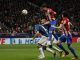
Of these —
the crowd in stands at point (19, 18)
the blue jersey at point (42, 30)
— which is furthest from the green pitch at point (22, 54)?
the crowd in stands at point (19, 18)

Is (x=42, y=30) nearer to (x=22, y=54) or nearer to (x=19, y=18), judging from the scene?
(x=22, y=54)

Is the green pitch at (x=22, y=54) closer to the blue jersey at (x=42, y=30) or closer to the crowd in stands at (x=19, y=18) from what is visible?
the blue jersey at (x=42, y=30)

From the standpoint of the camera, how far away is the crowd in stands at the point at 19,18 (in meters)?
38.3

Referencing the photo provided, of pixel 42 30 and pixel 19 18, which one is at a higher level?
pixel 19 18

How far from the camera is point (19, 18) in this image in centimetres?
4162

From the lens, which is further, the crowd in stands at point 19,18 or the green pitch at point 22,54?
the crowd in stands at point 19,18

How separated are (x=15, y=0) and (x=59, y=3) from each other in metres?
5.18

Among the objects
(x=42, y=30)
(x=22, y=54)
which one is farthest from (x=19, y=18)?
(x=42, y=30)

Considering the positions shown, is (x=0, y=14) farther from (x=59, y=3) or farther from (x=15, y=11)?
(x=59, y=3)

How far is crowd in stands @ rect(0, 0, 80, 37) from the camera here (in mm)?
38344

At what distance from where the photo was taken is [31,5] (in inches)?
1759

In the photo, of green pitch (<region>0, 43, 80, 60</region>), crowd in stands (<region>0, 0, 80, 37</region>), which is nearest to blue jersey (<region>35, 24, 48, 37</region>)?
green pitch (<region>0, 43, 80, 60</region>)

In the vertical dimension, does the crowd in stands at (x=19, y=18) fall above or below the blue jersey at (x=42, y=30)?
above

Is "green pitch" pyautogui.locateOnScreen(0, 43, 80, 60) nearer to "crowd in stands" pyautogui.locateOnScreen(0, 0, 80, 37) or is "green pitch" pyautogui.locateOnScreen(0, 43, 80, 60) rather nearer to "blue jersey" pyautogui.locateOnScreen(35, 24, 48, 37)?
"blue jersey" pyautogui.locateOnScreen(35, 24, 48, 37)
